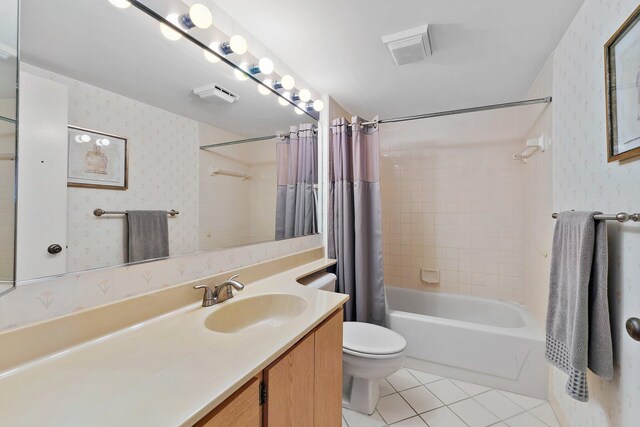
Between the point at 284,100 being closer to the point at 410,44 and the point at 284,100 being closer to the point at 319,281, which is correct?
the point at 410,44

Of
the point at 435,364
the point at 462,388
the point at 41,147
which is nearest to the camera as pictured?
the point at 41,147

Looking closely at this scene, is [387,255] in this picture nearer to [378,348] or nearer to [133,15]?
[378,348]

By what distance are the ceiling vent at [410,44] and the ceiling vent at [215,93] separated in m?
0.92

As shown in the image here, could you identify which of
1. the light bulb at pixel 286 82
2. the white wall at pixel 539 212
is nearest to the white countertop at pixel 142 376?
the light bulb at pixel 286 82

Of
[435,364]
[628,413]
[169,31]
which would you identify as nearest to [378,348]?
[435,364]

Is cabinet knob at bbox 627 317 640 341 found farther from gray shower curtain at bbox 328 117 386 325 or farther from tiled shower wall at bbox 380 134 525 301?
tiled shower wall at bbox 380 134 525 301

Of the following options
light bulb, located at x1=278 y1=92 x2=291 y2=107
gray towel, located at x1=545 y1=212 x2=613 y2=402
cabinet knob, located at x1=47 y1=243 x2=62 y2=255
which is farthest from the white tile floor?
light bulb, located at x1=278 y1=92 x2=291 y2=107

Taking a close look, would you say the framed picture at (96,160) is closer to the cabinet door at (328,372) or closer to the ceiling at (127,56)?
the ceiling at (127,56)

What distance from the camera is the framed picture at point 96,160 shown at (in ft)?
2.68

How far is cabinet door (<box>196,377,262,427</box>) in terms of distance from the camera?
0.58 metres

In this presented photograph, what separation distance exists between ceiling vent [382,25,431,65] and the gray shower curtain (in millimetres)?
611

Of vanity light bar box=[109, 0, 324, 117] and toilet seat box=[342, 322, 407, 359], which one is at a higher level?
→ vanity light bar box=[109, 0, 324, 117]

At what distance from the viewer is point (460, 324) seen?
189 centimetres

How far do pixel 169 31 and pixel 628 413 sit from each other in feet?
7.43
